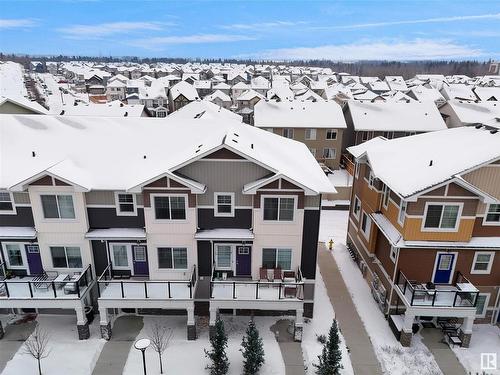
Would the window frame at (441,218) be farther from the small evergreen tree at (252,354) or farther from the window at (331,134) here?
the window at (331,134)

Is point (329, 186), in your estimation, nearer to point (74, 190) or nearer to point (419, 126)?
point (74, 190)

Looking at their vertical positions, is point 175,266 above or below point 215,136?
below

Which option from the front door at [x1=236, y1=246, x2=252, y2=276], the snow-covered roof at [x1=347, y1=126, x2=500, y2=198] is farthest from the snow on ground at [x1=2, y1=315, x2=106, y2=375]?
the snow-covered roof at [x1=347, y1=126, x2=500, y2=198]

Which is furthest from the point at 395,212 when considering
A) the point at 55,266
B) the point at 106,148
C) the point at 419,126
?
the point at 419,126

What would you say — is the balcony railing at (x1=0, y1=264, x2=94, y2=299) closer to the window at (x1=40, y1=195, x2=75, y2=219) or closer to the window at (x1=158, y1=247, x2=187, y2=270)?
the window at (x1=40, y1=195, x2=75, y2=219)

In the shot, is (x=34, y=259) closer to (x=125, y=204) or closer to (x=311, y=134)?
(x=125, y=204)

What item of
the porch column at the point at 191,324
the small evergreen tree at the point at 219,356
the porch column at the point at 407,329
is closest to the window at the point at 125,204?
the porch column at the point at 191,324

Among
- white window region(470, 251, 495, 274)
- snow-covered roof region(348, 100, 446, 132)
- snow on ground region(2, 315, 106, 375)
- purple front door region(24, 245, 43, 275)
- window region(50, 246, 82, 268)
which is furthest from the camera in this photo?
snow-covered roof region(348, 100, 446, 132)
